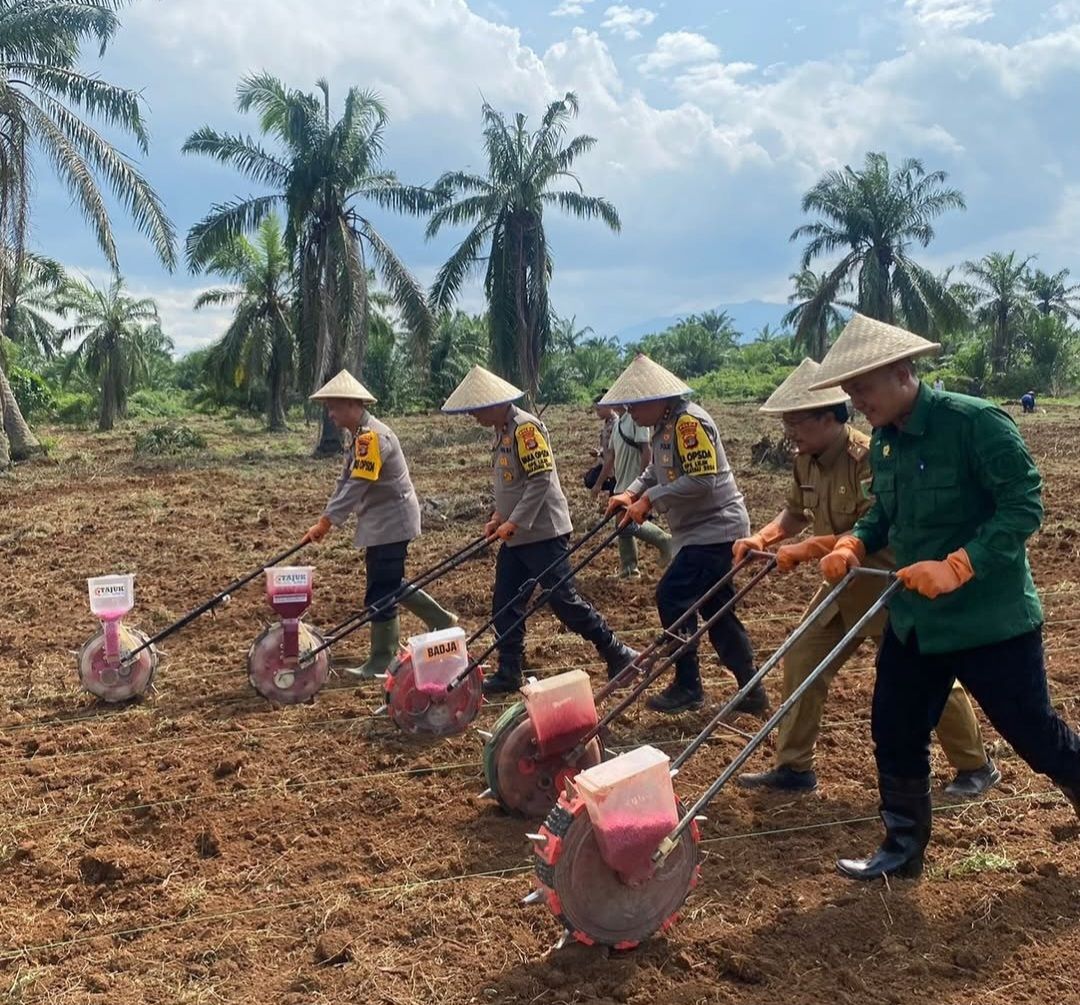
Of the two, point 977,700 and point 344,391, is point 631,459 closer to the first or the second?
point 344,391

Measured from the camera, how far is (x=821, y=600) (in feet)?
12.5

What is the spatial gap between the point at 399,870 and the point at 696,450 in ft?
7.57

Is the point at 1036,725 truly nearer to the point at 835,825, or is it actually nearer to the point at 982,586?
the point at 982,586

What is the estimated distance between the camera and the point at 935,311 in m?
31.2

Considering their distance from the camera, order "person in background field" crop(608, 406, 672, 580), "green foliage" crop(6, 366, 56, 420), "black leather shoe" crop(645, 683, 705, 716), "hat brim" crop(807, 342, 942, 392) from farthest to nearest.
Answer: "green foliage" crop(6, 366, 56, 420)
"person in background field" crop(608, 406, 672, 580)
"black leather shoe" crop(645, 683, 705, 716)
"hat brim" crop(807, 342, 942, 392)

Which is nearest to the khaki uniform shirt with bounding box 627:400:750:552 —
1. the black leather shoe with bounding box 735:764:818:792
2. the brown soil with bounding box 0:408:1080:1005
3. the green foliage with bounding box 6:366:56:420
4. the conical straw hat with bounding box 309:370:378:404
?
the brown soil with bounding box 0:408:1080:1005

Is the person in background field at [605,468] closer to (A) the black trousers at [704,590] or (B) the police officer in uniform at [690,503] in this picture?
(B) the police officer in uniform at [690,503]

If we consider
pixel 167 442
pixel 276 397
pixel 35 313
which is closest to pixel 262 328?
pixel 276 397

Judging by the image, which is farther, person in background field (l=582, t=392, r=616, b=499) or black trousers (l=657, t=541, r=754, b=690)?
person in background field (l=582, t=392, r=616, b=499)

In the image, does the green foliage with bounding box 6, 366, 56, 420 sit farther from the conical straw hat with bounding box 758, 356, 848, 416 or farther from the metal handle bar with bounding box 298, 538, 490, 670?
the conical straw hat with bounding box 758, 356, 848, 416

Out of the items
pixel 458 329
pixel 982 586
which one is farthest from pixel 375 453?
pixel 458 329

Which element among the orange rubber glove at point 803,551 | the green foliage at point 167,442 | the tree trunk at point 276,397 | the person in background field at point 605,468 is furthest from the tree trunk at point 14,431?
the orange rubber glove at point 803,551

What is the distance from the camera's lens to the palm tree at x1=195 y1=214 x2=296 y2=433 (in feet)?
94.7

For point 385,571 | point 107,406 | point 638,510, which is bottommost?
point 385,571
